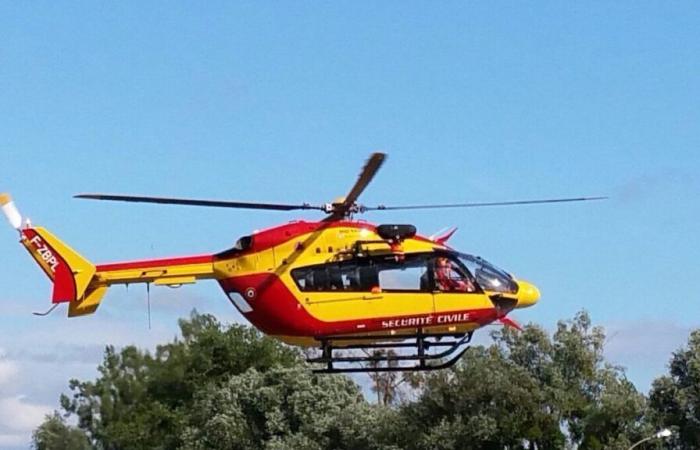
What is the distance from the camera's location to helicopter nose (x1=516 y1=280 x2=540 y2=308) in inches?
1387

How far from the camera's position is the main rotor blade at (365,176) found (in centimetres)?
3027

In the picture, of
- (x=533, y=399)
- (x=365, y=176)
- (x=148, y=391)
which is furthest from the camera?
(x=148, y=391)

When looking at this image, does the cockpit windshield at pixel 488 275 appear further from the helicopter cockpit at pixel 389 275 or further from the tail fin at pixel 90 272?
the tail fin at pixel 90 272

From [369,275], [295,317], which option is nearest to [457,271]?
[369,275]

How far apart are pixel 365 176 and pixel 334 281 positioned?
11.5ft

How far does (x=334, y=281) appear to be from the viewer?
33.9 metres

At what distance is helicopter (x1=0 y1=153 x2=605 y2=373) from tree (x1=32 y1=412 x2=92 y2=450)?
6102 cm

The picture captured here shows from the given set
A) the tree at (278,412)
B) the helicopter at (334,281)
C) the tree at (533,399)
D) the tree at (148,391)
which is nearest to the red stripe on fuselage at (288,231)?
the helicopter at (334,281)

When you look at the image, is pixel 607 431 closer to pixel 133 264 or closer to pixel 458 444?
pixel 458 444

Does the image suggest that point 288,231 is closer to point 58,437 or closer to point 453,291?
point 453,291

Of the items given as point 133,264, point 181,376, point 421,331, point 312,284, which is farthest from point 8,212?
point 181,376

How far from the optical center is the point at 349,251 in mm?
33844

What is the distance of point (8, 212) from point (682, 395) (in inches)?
1691

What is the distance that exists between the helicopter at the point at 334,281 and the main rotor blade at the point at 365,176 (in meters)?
0.09
